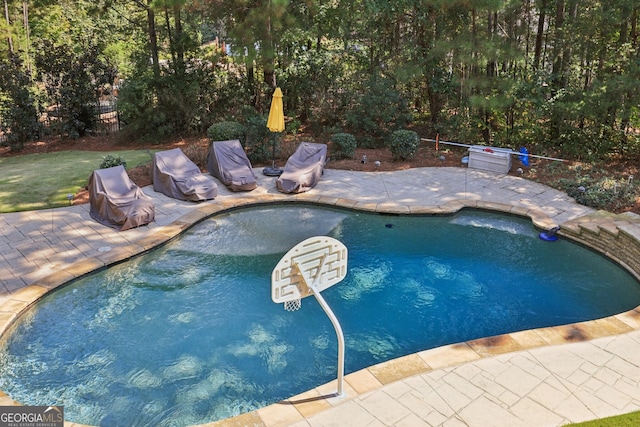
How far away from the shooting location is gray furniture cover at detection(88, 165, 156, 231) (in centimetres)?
941

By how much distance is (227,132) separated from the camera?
43.7 ft

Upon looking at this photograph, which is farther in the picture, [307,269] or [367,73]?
[367,73]

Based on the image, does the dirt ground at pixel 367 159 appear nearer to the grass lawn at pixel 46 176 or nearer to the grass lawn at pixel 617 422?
the grass lawn at pixel 46 176

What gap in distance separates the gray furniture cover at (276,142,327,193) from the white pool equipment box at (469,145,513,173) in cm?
400

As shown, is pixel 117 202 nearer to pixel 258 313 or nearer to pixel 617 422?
pixel 258 313

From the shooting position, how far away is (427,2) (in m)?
14.2

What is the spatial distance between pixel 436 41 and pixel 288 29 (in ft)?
14.8

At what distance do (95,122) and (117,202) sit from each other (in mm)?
9173

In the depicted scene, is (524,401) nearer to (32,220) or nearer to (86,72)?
(32,220)

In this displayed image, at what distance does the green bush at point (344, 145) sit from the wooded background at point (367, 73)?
4.71ft

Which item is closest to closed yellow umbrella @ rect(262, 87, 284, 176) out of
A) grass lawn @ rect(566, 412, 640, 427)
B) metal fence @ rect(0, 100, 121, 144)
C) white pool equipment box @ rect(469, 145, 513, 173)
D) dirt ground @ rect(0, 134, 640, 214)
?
dirt ground @ rect(0, 134, 640, 214)

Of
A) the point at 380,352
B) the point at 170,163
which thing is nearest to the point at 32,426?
the point at 380,352

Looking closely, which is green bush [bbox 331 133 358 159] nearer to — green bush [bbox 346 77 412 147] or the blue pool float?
green bush [bbox 346 77 412 147]

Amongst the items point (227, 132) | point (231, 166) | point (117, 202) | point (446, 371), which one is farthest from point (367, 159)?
point (446, 371)
